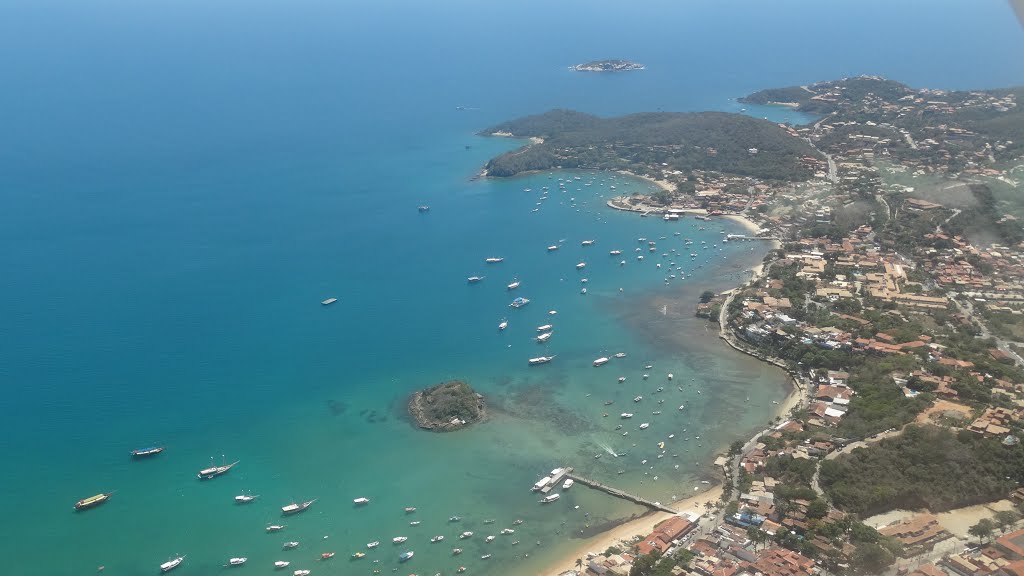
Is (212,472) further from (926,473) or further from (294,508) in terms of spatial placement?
(926,473)

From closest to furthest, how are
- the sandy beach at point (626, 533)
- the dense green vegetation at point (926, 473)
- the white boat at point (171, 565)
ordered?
1. the dense green vegetation at point (926, 473)
2. the sandy beach at point (626, 533)
3. the white boat at point (171, 565)

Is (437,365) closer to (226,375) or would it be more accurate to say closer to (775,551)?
(226,375)

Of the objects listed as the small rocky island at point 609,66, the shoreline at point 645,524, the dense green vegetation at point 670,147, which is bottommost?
the shoreline at point 645,524

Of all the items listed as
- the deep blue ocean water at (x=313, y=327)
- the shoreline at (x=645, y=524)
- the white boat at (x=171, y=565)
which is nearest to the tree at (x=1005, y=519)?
the shoreline at (x=645, y=524)

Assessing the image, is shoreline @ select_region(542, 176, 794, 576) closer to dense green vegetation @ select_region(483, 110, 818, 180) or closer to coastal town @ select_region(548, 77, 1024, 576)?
coastal town @ select_region(548, 77, 1024, 576)

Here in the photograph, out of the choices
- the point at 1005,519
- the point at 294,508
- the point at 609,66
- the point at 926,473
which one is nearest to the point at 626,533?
the point at 926,473

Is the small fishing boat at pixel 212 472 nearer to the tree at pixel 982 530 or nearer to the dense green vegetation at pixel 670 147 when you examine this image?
the tree at pixel 982 530
